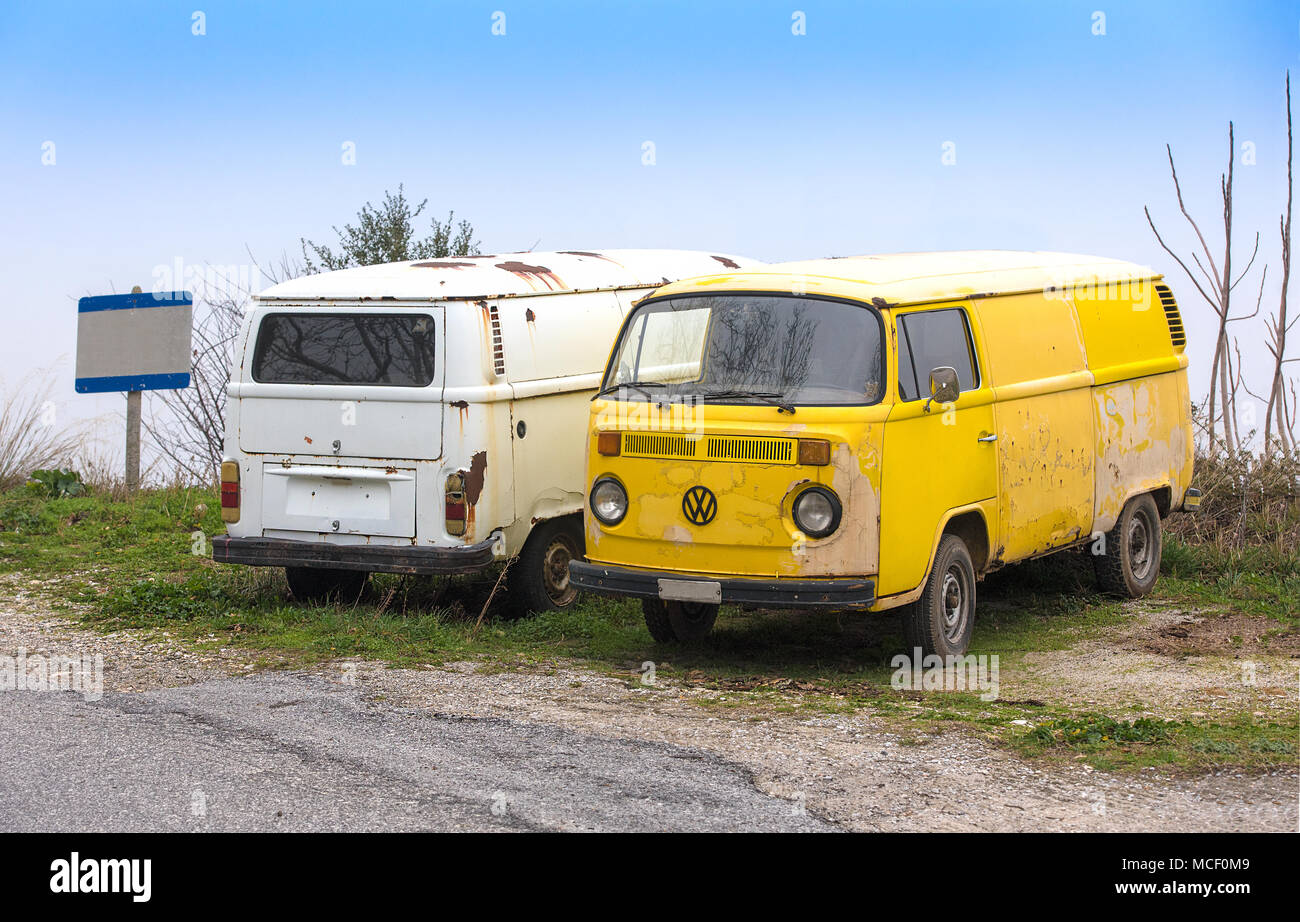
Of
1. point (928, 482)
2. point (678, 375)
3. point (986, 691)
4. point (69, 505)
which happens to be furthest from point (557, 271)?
point (69, 505)

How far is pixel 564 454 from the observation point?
1002 centimetres

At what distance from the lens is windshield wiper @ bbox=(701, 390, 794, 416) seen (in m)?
7.94

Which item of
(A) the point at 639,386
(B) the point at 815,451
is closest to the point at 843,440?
(B) the point at 815,451

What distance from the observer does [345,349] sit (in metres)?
9.45

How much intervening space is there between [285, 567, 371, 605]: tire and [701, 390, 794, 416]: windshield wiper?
10.8 ft

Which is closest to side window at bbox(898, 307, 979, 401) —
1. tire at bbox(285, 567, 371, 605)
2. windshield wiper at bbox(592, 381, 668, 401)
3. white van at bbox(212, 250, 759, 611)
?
windshield wiper at bbox(592, 381, 668, 401)

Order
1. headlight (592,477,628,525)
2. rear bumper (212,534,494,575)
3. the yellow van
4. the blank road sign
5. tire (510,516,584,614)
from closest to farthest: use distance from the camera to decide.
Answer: the yellow van → headlight (592,477,628,525) → rear bumper (212,534,494,575) → tire (510,516,584,614) → the blank road sign

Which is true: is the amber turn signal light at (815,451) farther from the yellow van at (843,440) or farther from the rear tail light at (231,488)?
the rear tail light at (231,488)

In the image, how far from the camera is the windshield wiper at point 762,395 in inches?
313

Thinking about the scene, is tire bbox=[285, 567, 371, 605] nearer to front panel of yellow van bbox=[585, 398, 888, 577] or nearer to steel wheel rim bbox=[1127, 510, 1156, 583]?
front panel of yellow van bbox=[585, 398, 888, 577]

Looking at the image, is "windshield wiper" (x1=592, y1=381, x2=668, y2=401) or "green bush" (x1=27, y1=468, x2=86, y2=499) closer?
"windshield wiper" (x1=592, y1=381, x2=668, y2=401)

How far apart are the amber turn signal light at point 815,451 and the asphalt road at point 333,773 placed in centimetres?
181

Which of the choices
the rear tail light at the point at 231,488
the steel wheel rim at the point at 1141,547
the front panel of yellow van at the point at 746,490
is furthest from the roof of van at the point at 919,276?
the rear tail light at the point at 231,488
